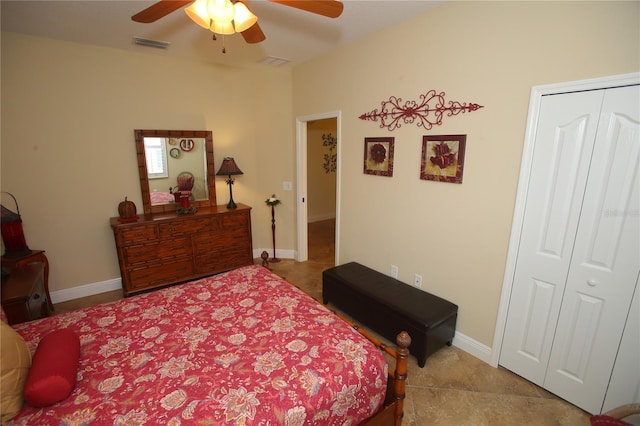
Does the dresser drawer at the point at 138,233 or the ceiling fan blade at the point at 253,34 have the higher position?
the ceiling fan blade at the point at 253,34

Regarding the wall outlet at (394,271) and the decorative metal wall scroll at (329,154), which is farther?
the decorative metal wall scroll at (329,154)

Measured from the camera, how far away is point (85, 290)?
10.9 ft

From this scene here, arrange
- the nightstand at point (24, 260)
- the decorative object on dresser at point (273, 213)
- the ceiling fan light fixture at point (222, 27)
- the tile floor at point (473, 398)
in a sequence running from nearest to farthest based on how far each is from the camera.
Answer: the ceiling fan light fixture at point (222, 27) < the tile floor at point (473, 398) < the nightstand at point (24, 260) < the decorative object on dresser at point (273, 213)

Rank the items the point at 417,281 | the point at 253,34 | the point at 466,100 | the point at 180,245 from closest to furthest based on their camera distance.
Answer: the point at 253,34 → the point at 466,100 → the point at 417,281 → the point at 180,245

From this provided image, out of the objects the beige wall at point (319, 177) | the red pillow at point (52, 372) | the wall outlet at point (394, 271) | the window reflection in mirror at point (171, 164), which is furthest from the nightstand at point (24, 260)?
the beige wall at point (319, 177)

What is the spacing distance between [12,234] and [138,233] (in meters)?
0.95

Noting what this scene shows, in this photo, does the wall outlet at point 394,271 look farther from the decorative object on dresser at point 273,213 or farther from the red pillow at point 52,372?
the red pillow at point 52,372

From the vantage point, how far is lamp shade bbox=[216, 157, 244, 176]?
377 centimetres

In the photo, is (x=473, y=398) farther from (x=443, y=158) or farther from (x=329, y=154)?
(x=329, y=154)

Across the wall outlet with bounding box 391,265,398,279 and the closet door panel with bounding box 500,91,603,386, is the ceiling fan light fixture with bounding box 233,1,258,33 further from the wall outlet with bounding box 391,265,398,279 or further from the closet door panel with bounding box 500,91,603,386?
the wall outlet with bounding box 391,265,398,279

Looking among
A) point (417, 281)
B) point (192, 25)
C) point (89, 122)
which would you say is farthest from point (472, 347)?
point (89, 122)

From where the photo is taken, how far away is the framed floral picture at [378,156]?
111 inches

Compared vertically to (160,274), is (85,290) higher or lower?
lower

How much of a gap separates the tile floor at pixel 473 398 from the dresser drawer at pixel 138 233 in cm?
287
